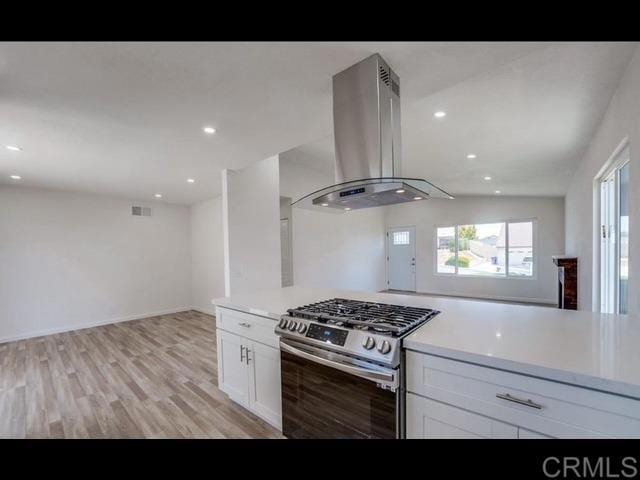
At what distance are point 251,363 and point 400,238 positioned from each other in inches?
271

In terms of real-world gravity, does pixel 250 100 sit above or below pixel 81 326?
above

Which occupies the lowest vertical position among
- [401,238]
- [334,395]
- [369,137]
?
[334,395]

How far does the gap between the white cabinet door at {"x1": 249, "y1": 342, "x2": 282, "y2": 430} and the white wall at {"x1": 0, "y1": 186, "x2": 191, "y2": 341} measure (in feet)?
15.5

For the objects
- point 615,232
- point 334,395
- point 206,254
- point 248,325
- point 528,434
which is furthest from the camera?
point 206,254

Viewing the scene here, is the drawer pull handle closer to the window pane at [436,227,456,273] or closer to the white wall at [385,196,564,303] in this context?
the white wall at [385,196,564,303]

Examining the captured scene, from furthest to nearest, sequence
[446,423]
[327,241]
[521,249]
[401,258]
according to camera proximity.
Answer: [401,258]
[521,249]
[327,241]
[446,423]

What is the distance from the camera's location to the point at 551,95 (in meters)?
2.21

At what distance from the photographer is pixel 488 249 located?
7016 mm

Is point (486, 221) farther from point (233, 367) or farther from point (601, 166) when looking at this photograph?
point (233, 367)

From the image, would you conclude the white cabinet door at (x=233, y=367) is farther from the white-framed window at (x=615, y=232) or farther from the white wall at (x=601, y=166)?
the white-framed window at (x=615, y=232)

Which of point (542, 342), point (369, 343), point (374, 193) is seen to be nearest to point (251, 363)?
point (369, 343)

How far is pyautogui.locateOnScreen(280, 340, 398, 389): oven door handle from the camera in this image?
48.6 inches

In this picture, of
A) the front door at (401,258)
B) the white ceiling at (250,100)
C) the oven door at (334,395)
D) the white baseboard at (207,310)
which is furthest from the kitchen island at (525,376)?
the front door at (401,258)
